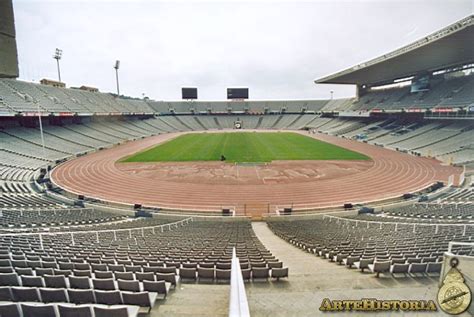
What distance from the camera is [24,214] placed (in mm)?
15375

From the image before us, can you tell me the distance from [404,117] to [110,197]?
60.9m

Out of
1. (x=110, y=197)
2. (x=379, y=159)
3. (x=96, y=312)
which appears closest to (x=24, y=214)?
(x=110, y=197)

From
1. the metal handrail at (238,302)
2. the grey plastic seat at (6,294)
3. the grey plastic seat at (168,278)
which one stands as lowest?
the grey plastic seat at (168,278)

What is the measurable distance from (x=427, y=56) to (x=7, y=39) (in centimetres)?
5140

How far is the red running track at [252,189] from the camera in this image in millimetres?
22297

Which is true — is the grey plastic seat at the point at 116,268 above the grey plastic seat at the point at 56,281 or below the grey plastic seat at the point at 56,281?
below

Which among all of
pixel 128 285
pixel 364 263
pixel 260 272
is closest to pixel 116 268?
pixel 128 285

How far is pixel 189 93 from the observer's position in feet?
329

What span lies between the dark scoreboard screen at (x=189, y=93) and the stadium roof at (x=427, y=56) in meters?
54.3

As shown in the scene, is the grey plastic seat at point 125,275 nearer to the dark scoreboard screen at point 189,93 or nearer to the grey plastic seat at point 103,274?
the grey plastic seat at point 103,274

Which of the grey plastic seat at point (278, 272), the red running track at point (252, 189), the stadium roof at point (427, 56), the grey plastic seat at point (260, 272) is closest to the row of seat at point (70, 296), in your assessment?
the grey plastic seat at point (260, 272)

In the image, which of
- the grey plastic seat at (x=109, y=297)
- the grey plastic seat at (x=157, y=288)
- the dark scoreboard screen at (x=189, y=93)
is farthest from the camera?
the dark scoreboard screen at (x=189, y=93)

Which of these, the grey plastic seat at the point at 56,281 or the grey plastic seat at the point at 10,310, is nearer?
the grey plastic seat at the point at 10,310

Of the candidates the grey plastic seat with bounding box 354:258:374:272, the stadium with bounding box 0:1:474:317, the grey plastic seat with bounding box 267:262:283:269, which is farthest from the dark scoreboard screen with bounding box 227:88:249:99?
the grey plastic seat with bounding box 267:262:283:269
